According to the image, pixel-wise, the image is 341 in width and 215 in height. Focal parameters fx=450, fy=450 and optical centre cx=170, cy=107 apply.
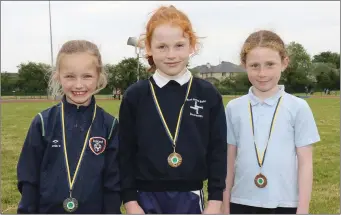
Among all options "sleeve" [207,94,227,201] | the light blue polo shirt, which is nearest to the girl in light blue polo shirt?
the light blue polo shirt

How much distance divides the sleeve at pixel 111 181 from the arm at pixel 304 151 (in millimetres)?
1186

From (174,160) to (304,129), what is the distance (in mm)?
899

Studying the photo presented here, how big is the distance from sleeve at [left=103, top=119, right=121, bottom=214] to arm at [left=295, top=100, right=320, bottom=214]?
3.89 ft

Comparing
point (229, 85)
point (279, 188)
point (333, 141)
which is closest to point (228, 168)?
point (279, 188)

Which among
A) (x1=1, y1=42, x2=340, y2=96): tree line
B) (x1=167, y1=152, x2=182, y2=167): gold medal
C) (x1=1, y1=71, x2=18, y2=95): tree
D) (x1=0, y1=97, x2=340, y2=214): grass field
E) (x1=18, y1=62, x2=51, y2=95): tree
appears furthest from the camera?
(x1=1, y1=71, x2=18, y2=95): tree

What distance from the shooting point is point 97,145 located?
2926 mm

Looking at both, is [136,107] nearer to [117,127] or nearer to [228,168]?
[117,127]

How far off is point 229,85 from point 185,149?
174 ft

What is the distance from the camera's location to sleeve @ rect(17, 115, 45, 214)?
2.86 m

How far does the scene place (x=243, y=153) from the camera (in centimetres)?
309

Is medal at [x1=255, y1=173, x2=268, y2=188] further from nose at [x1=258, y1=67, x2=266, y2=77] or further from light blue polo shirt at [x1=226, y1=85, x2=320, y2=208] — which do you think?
nose at [x1=258, y1=67, x2=266, y2=77]

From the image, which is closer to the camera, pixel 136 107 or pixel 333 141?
pixel 136 107

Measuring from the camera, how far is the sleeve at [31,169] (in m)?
2.86

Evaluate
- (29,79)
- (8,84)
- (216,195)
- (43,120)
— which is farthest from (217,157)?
(8,84)
